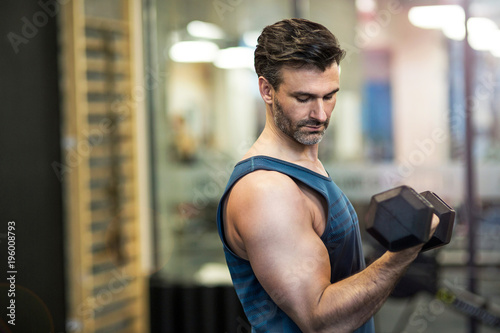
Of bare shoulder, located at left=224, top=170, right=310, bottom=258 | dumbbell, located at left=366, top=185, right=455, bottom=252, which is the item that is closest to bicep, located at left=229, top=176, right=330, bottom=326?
bare shoulder, located at left=224, top=170, right=310, bottom=258

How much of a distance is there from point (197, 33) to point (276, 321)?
294cm

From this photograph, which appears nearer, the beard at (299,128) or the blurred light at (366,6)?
the beard at (299,128)

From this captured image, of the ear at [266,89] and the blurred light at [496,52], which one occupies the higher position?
the blurred light at [496,52]

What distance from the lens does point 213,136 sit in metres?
3.99

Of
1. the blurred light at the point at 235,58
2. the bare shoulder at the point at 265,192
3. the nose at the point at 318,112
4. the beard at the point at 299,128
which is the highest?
the blurred light at the point at 235,58

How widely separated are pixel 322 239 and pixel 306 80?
39 centimetres

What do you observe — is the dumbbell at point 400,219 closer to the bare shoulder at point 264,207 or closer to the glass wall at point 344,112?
the bare shoulder at point 264,207

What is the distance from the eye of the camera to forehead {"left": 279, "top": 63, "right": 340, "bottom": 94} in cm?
130

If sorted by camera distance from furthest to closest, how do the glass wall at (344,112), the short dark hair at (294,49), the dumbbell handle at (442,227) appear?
1. the glass wall at (344,112)
2. the short dark hair at (294,49)
3. the dumbbell handle at (442,227)

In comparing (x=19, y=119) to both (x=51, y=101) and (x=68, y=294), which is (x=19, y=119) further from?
(x=68, y=294)

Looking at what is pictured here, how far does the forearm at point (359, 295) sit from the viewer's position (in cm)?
117

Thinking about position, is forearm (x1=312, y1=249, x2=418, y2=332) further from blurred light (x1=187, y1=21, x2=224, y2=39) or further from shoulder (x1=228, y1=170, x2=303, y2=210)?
blurred light (x1=187, y1=21, x2=224, y2=39)

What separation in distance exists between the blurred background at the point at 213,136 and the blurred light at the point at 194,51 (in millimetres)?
10

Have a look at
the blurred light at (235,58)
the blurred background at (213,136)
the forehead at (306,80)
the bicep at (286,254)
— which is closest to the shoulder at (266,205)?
the bicep at (286,254)
